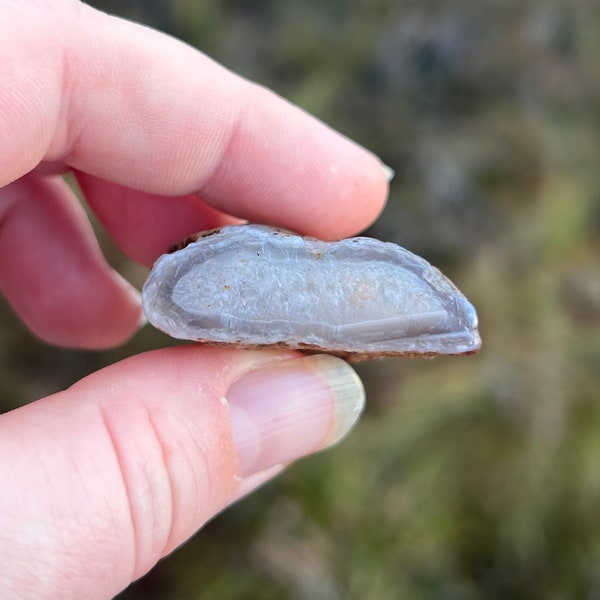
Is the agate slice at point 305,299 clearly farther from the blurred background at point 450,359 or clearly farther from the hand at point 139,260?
the blurred background at point 450,359

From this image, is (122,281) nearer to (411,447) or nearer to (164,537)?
(164,537)

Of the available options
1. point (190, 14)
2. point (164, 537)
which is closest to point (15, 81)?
point (164, 537)

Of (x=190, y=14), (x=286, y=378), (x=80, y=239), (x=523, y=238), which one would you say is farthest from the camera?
(x=190, y=14)

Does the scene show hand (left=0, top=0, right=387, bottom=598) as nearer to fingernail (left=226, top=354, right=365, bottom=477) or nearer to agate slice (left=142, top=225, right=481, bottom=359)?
fingernail (left=226, top=354, right=365, bottom=477)

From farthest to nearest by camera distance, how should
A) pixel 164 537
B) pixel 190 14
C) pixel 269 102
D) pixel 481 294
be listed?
pixel 190 14, pixel 481 294, pixel 269 102, pixel 164 537

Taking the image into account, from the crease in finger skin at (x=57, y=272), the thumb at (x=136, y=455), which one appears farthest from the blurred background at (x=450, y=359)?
the thumb at (x=136, y=455)

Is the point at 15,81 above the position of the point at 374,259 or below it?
above

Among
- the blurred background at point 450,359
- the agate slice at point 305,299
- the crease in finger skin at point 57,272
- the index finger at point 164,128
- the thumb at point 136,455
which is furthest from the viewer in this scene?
the blurred background at point 450,359
